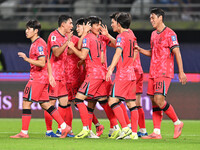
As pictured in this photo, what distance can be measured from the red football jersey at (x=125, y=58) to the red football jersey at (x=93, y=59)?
433 millimetres

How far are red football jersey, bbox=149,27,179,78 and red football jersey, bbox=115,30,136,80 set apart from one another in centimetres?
52

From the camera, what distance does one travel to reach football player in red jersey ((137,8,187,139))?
9.59 meters

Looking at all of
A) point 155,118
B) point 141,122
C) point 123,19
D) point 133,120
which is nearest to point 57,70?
point 123,19

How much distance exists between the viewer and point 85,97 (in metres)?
9.73

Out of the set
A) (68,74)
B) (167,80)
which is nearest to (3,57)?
(68,74)

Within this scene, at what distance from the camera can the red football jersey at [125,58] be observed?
9.41 meters

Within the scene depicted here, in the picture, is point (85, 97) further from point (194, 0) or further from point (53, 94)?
point (194, 0)

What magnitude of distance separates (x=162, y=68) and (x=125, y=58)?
74 cm

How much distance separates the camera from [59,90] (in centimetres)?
1009

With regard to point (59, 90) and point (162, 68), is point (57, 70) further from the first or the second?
point (162, 68)

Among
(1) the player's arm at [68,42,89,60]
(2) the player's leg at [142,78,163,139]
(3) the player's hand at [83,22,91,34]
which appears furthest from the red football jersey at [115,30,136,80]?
(3) the player's hand at [83,22,91,34]

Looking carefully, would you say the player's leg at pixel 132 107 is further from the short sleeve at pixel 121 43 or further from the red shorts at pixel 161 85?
the short sleeve at pixel 121 43

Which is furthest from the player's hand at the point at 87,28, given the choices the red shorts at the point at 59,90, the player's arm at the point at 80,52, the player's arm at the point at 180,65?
the player's arm at the point at 180,65

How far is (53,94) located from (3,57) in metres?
9.14
